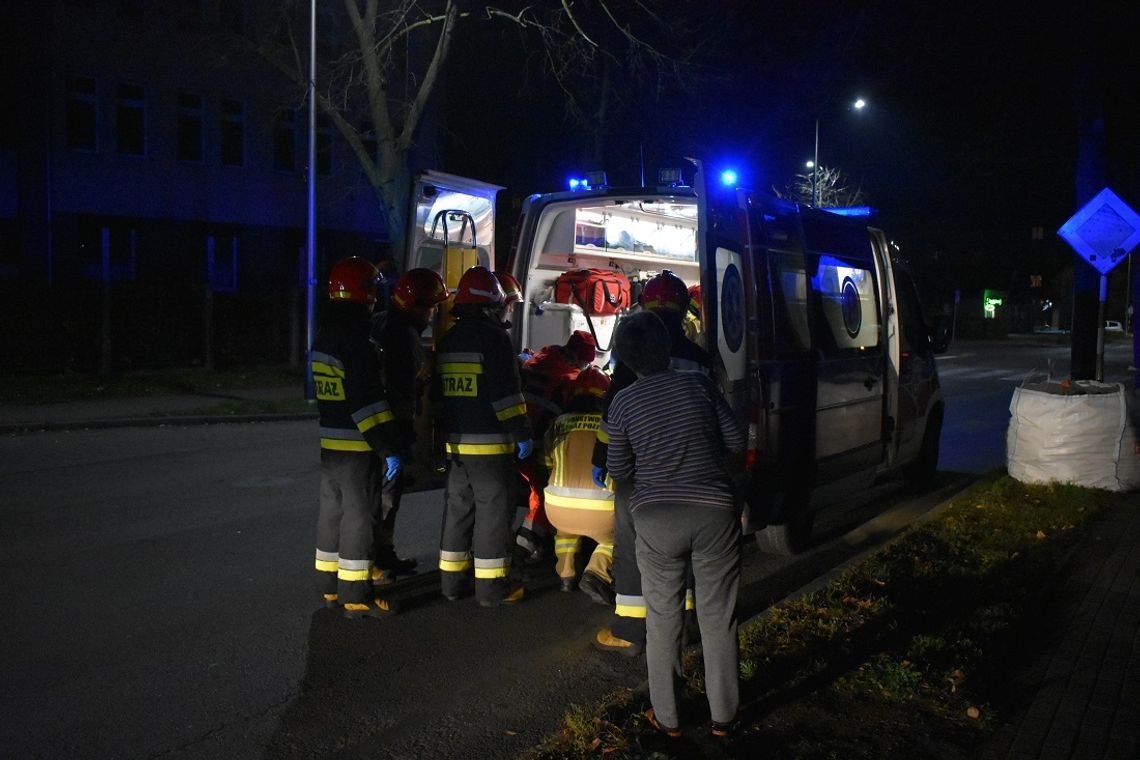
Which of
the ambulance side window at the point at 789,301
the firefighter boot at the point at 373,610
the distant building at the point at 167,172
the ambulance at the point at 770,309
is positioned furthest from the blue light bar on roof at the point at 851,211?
the distant building at the point at 167,172

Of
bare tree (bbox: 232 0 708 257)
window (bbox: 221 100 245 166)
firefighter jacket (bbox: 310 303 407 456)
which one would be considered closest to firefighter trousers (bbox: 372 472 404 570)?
firefighter jacket (bbox: 310 303 407 456)

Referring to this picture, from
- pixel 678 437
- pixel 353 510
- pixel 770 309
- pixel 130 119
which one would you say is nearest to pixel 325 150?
pixel 130 119

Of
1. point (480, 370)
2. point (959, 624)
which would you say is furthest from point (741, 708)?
point (480, 370)

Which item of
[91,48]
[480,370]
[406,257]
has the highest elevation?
[91,48]

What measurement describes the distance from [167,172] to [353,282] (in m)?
23.4

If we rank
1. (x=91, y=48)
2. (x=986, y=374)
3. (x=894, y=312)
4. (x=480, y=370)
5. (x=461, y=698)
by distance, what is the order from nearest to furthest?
(x=461, y=698) < (x=480, y=370) < (x=894, y=312) < (x=91, y=48) < (x=986, y=374)

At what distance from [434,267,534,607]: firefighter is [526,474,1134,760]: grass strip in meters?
1.35

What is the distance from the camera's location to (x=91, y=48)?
2461 centimetres

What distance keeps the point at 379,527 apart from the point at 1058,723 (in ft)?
12.2

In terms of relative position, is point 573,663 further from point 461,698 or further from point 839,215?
point 839,215

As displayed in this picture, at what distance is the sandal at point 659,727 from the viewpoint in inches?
155

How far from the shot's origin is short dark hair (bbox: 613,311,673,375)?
3.93 metres

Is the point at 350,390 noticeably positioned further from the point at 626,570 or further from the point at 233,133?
the point at 233,133

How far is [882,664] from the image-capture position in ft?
15.3
